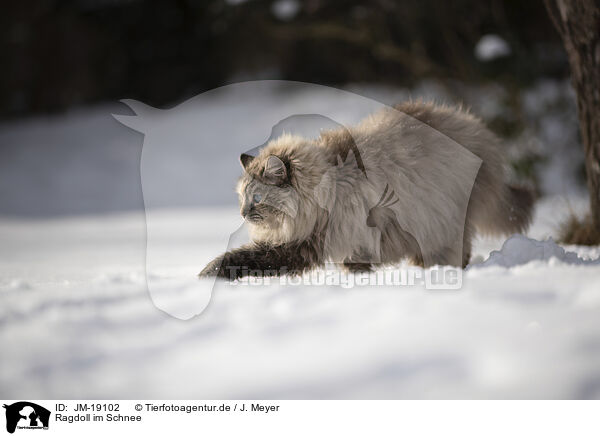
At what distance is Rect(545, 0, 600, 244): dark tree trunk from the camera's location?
8.94ft

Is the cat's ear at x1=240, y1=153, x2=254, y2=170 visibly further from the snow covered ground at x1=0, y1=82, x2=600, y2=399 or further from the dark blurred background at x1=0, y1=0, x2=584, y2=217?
the dark blurred background at x1=0, y1=0, x2=584, y2=217

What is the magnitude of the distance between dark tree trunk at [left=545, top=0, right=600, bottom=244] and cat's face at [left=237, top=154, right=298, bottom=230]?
1.73 m

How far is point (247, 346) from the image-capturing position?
166cm

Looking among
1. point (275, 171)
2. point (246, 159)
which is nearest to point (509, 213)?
→ point (275, 171)

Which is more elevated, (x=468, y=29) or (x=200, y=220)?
(x=468, y=29)

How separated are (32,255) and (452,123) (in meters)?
3.32

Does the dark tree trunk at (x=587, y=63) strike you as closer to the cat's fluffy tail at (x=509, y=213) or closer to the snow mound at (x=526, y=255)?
the cat's fluffy tail at (x=509, y=213)

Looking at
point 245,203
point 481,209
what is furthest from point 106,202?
point 481,209

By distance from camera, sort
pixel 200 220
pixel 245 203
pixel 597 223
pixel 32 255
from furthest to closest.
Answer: pixel 200 220 < pixel 32 255 < pixel 597 223 < pixel 245 203

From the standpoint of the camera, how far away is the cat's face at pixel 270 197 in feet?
8.39

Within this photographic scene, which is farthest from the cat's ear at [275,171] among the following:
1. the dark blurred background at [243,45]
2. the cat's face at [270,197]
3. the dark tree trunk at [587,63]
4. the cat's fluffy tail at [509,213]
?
the dark blurred background at [243,45]

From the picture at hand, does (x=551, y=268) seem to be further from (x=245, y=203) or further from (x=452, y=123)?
(x=245, y=203)
